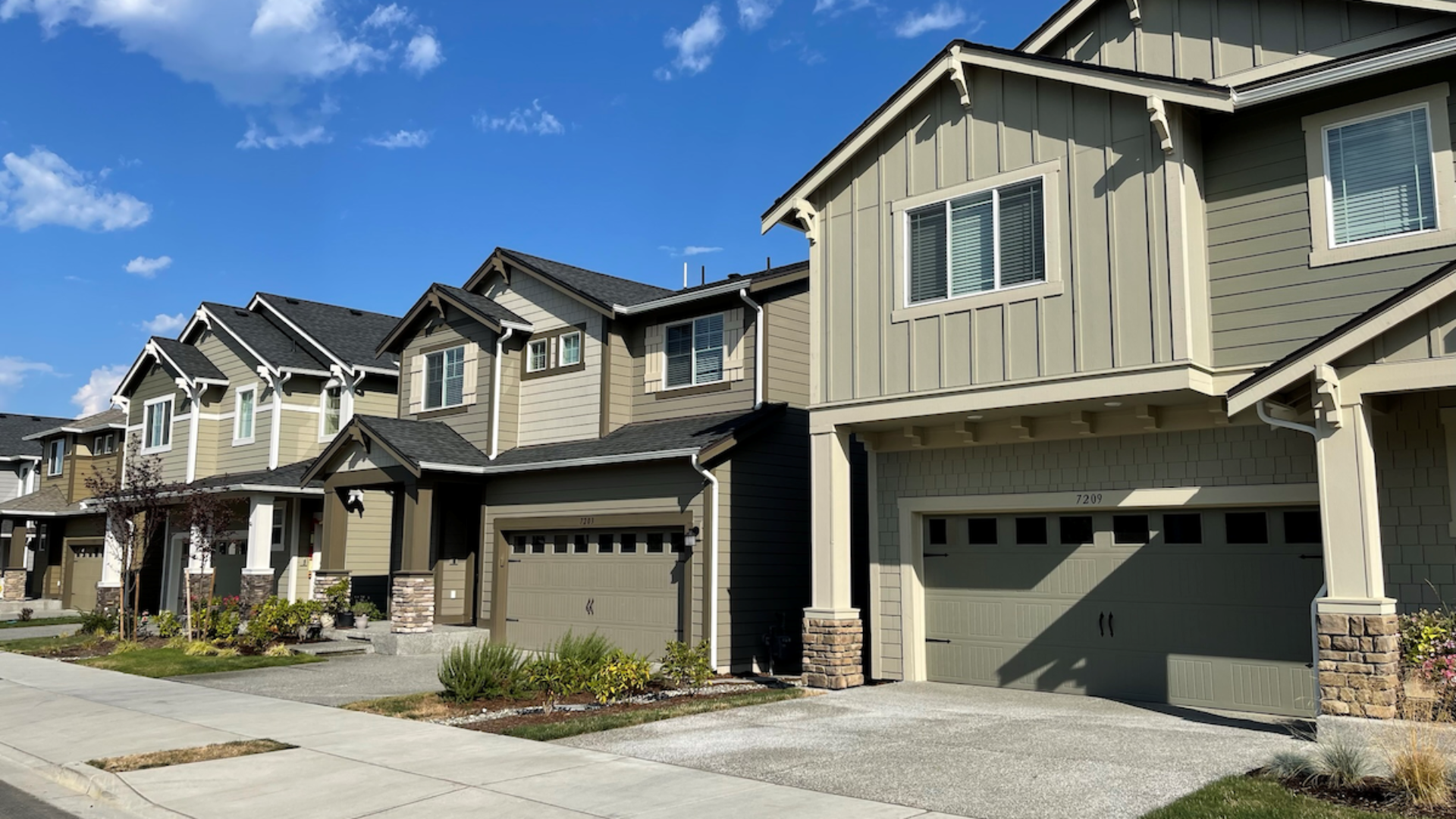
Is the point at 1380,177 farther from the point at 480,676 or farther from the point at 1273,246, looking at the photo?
the point at 480,676

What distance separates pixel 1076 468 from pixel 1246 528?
2.04 metres

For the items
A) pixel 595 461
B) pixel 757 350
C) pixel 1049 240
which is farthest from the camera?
pixel 595 461

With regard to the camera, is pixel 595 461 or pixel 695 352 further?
pixel 695 352

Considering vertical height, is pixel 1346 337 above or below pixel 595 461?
above

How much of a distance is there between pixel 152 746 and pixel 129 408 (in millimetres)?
25624

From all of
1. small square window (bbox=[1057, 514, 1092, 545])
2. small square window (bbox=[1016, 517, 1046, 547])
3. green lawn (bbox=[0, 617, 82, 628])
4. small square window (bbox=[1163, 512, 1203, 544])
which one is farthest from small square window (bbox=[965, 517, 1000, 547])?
green lawn (bbox=[0, 617, 82, 628])

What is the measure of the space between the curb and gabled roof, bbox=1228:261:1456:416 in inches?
384

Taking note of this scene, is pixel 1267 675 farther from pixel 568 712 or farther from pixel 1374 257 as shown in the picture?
pixel 568 712

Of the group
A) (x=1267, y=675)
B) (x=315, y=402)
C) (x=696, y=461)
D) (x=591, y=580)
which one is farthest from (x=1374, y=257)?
(x=315, y=402)

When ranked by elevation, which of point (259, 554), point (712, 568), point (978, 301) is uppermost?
point (978, 301)

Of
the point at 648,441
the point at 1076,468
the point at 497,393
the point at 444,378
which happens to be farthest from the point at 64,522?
the point at 1076,468

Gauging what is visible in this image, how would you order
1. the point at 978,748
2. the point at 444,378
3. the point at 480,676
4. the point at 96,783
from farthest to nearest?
the point at 444,378 → the point at 480,676 → the point at 978,748 → the point at 96,783

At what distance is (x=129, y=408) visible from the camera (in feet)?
109

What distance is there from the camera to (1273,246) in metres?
11.7
